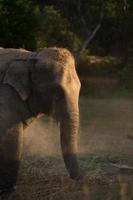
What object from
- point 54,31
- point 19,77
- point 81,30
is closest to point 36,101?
point 19,77

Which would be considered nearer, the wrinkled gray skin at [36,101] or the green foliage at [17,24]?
the wrinkled gray skin at [36,101]

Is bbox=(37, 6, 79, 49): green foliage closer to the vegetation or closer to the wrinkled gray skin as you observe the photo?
the vegetation

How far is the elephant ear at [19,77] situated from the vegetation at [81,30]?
14.4 meters

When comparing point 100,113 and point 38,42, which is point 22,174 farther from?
point 38,42

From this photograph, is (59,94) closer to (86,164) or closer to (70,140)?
(70,140)

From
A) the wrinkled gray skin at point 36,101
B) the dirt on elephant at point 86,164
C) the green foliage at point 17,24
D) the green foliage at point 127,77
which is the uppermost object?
the wrinkled gray skin at point 36,101

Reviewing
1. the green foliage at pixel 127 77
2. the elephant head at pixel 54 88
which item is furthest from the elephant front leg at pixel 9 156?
the green foliage at pixel 127 77

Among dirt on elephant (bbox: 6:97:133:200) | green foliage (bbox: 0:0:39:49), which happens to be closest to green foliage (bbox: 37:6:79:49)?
green foliage (bbox: 0:0:39:49)

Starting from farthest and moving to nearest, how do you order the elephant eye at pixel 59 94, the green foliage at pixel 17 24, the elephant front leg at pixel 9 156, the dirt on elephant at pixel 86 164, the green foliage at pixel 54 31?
1. the green foliage at pixel 54 31
2. the green foliage at pixel 17 24
3. the dirt on elephant at pixel 86 164
4. the elephant front leg at pixel 9 156
5. the elephant eye at pixel 59 94

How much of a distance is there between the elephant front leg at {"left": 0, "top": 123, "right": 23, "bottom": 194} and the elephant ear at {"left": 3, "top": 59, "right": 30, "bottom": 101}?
0.47m

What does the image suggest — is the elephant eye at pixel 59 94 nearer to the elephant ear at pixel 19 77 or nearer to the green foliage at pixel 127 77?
the elephant ear at pixel 19 77

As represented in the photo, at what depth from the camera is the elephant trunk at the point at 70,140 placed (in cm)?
800

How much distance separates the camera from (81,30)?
28688 millimetres

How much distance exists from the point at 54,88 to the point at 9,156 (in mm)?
984
